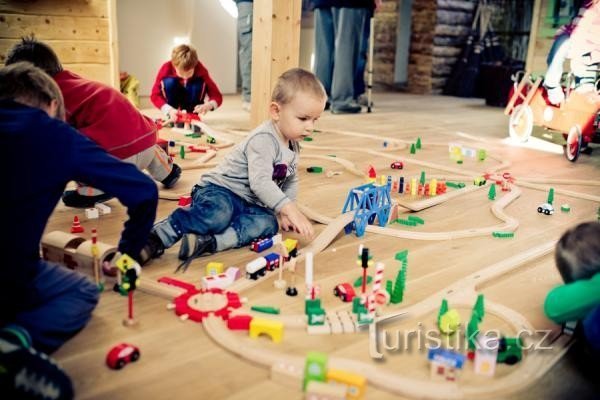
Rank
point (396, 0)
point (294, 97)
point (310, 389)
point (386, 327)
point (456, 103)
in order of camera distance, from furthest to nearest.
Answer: point (396, 0)
point (456, 103)
point (294, 97)
point (386, 327)
point (310, 389)

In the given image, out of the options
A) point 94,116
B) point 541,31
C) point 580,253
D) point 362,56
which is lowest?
point 580,253

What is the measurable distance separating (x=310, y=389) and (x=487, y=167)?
2.32 meters

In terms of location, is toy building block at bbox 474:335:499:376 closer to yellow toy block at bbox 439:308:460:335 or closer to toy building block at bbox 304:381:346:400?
yellow toy block at bbox 439:308:460:335

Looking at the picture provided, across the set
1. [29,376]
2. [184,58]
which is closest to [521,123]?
[184,58]

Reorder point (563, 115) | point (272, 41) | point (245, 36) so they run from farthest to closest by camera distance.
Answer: point (245, 36) → point (563, 115) → point (272, 41)

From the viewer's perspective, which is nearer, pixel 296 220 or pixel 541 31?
pixel 296 220

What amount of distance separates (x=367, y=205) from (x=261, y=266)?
57cm

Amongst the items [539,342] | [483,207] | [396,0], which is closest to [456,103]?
[396,0]

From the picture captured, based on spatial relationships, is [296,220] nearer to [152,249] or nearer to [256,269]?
[256,269]

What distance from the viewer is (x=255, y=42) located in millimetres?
→ 3217

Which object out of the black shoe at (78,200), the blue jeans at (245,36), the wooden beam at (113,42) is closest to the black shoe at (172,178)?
the black shoe at (78,200)

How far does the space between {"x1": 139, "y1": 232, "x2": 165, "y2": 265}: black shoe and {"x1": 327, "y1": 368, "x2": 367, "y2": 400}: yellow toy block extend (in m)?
0.72

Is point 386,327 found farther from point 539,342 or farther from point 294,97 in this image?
point 294,97

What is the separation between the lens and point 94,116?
1.99 meters
